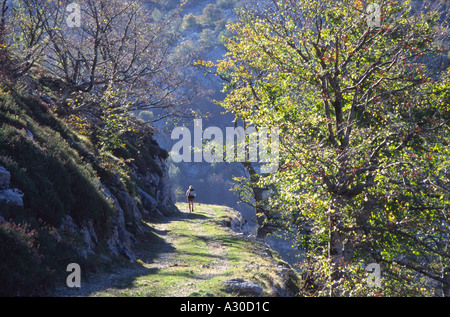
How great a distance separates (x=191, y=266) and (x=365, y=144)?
838 cm

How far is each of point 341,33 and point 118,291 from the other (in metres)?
13.8

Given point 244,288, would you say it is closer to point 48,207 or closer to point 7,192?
point 48,207

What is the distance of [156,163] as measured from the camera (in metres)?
37.0

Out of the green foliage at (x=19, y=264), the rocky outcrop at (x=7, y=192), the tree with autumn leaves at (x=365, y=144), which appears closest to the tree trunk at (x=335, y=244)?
the tree with autumn leaves at (x=365, y=144)

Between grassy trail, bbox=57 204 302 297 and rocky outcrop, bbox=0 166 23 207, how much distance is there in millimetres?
3425

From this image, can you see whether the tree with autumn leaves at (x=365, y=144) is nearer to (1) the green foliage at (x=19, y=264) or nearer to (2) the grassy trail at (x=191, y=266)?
(2) the grassy trail at (x=191, y=266)

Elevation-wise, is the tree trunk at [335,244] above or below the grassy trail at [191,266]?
above

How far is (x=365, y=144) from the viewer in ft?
44.4

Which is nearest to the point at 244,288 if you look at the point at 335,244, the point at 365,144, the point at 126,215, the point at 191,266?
the point at 191,266

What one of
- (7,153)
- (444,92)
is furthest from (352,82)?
(7,153)

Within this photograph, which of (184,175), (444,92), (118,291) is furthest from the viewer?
(184,175)

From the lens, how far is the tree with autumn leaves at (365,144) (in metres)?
13.5

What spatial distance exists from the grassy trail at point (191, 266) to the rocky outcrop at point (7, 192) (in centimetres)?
343

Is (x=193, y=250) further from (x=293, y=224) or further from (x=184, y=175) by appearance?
(x=184, y=175)
